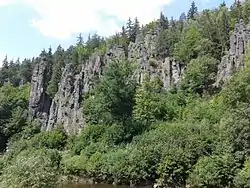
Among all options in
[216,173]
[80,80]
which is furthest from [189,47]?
[216,173]

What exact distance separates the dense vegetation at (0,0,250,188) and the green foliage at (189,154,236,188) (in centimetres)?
12

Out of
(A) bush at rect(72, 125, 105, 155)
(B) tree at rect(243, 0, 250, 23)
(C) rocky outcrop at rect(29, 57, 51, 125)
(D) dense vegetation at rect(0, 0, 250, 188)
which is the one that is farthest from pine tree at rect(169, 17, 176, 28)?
(A) bush at rect(72, 125, 105, 155)

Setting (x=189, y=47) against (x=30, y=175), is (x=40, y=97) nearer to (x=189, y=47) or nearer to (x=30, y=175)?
(x=189, y=47)

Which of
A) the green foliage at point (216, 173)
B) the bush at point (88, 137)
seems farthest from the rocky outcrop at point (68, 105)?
the green foliage at point (216, 173)

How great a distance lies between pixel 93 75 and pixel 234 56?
37.5 metres

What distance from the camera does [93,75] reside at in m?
113

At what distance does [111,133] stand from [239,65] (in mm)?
30239

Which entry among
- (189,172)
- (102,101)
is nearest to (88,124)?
(102,101)

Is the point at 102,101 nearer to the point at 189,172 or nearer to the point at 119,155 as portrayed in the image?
the point at 119,155

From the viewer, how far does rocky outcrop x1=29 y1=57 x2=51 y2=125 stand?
120688 mm

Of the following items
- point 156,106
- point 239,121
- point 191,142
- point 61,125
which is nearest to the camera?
point 239,121

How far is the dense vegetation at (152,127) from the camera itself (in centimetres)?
5575

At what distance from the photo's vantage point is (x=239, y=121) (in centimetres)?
5703

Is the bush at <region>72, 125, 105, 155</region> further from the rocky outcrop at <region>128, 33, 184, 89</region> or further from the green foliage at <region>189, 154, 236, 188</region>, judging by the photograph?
the green foliage at <region>189, 154, 236, 188</region>
